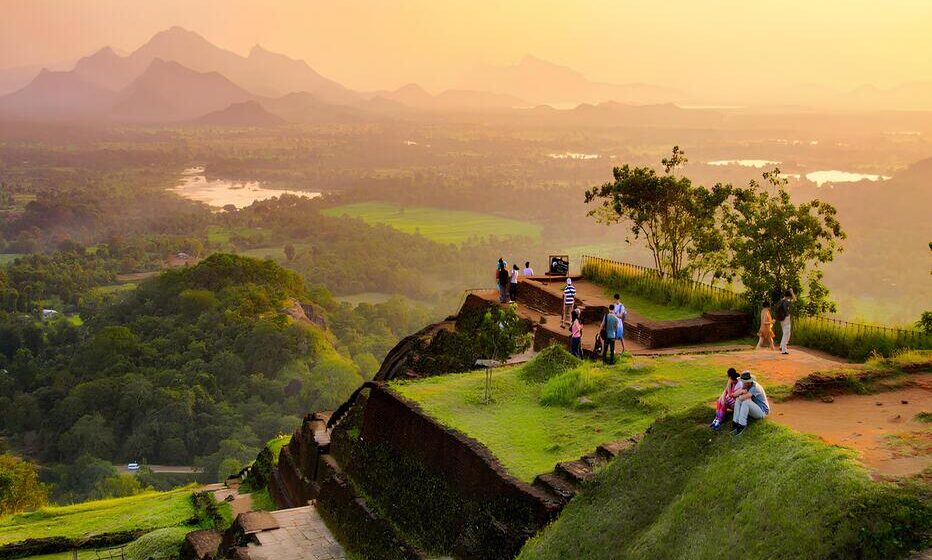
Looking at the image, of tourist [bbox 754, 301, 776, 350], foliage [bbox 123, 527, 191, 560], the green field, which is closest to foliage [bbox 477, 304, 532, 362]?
tourist [bbox 754, 301, 776, 350]

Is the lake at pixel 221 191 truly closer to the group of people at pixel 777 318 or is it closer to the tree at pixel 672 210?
the tree at pixel 672 210

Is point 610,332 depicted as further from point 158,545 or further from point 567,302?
point 158,545

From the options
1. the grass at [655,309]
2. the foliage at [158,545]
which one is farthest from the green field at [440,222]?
the foliage at [158,545]

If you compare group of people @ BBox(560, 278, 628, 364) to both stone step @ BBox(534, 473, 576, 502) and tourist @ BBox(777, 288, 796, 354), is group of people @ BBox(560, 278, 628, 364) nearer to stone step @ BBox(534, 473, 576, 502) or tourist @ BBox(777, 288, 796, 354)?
tourist @ BBox(777, 288, 796, 354)

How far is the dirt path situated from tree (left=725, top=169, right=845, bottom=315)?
23.8ft

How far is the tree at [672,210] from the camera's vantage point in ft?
76.1

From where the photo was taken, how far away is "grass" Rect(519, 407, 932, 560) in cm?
776

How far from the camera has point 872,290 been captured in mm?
44156

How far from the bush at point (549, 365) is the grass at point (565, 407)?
0.18 meters

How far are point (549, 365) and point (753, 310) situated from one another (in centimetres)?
566

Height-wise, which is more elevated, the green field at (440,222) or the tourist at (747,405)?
the tourist at (747,405)

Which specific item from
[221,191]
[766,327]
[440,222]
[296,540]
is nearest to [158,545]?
[296,540]

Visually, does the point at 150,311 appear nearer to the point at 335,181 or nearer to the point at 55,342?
the point at 55,342

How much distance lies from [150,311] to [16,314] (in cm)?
1863
